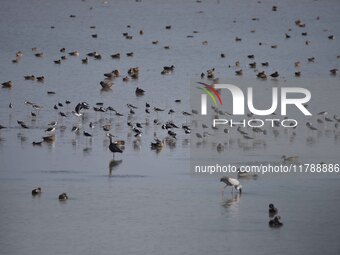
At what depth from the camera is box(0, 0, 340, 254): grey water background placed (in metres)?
24.8

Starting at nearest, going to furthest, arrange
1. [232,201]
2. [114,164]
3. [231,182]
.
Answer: [232,201] → [231,182] → [114,164]

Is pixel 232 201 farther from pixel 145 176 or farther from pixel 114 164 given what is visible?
pixel 114 164

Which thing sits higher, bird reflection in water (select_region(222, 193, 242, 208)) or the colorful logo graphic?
the colorful logo graphic

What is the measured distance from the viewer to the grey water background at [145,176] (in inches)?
976

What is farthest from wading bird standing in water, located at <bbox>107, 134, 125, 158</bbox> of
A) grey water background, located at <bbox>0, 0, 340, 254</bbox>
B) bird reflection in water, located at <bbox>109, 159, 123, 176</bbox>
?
bird reflection in water, located at <bbox>109, 159, 123, 176</bbox>

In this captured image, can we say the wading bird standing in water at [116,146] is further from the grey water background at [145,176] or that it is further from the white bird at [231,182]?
the white bird at [231,182]

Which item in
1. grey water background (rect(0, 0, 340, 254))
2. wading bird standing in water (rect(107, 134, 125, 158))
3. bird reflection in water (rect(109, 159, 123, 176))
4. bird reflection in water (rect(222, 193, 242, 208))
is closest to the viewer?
grey water background (rect(0, 0, 340, 254))

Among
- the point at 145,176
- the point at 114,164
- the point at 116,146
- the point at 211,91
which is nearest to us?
the point at 145,176

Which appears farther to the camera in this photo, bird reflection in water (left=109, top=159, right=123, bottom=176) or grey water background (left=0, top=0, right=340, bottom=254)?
bird reflection in water (left=109, top=159, right=123, bottom=176)

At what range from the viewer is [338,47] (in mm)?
66188

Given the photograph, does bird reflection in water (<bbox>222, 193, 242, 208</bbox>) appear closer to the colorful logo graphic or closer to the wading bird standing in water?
the wading bird standing in water

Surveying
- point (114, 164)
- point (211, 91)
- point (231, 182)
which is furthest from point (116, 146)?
point (211, 91)

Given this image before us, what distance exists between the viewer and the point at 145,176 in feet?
102


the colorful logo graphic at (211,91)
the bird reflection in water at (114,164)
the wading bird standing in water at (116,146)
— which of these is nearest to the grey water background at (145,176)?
the bird reflection in water at (114,164)
